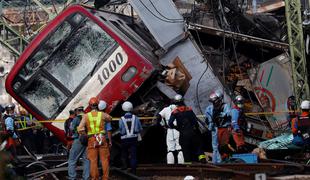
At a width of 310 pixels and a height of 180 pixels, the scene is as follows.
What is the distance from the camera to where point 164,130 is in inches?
635

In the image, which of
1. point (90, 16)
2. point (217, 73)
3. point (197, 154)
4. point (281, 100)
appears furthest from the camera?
point (281, 100)

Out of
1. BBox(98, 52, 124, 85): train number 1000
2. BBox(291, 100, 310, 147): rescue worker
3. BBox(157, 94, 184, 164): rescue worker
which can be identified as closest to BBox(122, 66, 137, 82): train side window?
BBox(98, 52, 124, 85): train number 1000

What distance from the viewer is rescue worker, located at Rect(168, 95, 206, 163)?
44.9 ft

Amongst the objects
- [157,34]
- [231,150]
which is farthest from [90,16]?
[231,150]

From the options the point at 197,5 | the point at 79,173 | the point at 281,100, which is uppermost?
the point at 197,5

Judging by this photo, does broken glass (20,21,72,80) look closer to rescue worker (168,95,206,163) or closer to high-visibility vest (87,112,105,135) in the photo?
rescue worker (168,95,206,163)

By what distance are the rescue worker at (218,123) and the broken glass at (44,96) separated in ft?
10.7

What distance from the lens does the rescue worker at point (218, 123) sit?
14.3m

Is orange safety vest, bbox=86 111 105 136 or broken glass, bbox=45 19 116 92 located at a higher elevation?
broken glass, bbox=45 19 116 92

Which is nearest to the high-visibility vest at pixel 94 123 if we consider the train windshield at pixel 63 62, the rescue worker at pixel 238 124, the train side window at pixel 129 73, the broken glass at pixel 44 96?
the train side window at pixel 129 73

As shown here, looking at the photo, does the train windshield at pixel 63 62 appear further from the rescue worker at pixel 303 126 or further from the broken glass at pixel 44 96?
the rescue worker at pixel 303 126

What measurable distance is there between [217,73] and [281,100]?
245 centimetres

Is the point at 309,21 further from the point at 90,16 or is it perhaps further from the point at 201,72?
the point at 90,16

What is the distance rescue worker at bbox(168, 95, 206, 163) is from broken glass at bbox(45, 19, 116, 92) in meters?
2.36
